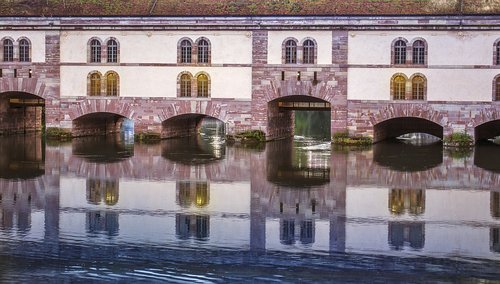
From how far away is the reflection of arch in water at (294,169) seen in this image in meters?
28.3

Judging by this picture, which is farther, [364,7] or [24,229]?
[364,7]

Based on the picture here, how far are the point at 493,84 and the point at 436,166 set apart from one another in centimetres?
1015

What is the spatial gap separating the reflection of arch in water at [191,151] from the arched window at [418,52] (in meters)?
10.7

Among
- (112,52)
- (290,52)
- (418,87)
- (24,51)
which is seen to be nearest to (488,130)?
(418,87)

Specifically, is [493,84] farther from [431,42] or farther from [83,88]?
[83,88]

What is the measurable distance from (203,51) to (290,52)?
4654 millimetres

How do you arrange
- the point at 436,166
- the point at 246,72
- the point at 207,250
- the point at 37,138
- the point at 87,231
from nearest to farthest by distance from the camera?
the point at 207,250 → the point at 87,231 → the point at 436,166 → the point at 246,72 → the point at 37,138

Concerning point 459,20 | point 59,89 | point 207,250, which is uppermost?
point 459,20

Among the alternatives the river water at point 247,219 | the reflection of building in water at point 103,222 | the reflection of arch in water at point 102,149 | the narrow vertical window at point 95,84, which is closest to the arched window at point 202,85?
the reflection of arch in water at point 102,149

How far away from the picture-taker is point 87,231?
62.8 feet

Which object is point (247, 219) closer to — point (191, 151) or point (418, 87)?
point (191, 151)

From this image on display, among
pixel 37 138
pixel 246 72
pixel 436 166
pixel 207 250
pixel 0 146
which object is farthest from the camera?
pixel 37 138

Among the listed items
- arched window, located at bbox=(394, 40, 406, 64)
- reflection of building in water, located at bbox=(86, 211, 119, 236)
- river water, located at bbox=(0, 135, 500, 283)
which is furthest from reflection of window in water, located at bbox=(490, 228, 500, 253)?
arched window, located at bbox=(394, 40, 406, 64)

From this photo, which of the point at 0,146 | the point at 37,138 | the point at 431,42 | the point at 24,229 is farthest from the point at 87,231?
the point at 37,138
